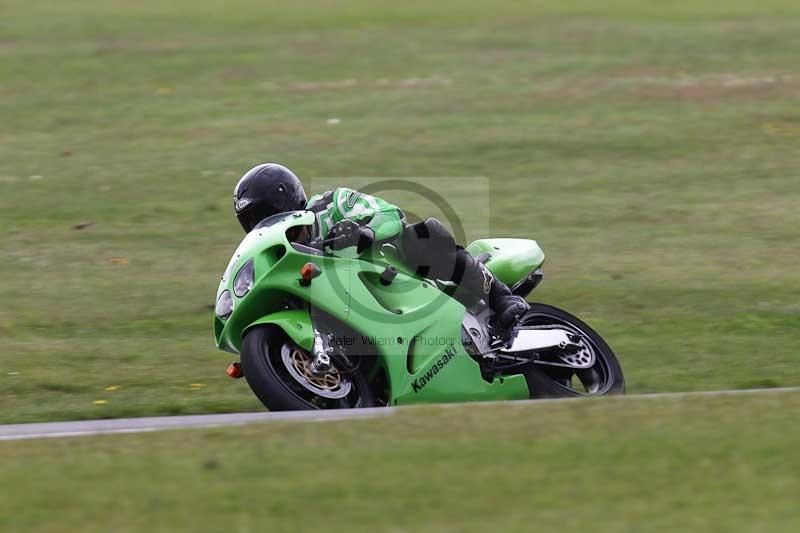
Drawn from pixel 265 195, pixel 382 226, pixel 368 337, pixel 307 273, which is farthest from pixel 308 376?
pixel 265 195

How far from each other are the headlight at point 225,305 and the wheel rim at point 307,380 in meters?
0.43

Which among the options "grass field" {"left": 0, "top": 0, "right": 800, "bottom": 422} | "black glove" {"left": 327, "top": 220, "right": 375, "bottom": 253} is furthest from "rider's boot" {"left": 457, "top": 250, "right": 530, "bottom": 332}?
"grass field" {"left": 0, "top": 0, "right": 800, "bottom": 422}

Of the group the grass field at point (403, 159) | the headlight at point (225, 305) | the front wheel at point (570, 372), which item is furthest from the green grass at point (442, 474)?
the headlight at point (225, 305)

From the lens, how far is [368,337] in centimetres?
825

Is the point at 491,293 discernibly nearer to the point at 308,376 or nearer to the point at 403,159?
the point at 308,376

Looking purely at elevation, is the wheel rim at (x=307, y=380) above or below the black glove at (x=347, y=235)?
below

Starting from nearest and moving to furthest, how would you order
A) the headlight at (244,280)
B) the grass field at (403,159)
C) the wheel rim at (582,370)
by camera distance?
1. the headlight at (244,280)
2. the wheel rim at (582,370)
3. the grass field at (403,159)

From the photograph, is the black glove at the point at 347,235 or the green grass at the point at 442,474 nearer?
the green grass at the point at 442,474

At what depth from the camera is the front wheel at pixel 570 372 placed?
872 centimetres

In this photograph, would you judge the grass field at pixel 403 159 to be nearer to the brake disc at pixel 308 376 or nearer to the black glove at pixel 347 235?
the brake disc at pixel 308 376

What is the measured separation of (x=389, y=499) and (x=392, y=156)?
14310mm

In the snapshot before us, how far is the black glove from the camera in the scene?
27.3 ft

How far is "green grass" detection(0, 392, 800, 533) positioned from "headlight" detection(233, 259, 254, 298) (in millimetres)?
1092

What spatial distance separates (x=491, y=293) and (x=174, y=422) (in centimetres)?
215
